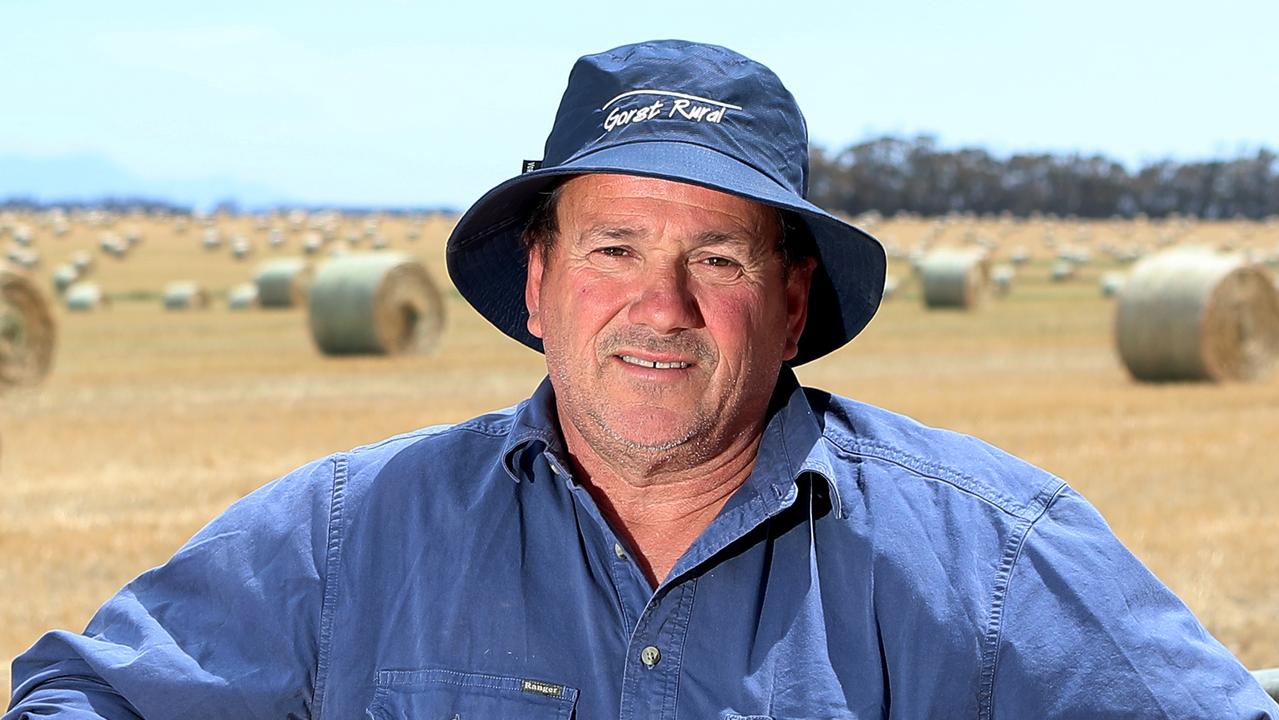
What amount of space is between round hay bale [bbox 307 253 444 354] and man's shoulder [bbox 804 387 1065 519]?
1854 cm

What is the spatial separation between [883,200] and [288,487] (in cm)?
11289

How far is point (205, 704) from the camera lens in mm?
2586

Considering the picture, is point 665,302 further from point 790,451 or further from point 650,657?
point 650,657

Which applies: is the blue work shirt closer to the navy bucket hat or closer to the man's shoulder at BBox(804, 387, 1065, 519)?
the man's shoulder at BBox(804, 387, 1065, 519)

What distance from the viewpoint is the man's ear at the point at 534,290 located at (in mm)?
3055

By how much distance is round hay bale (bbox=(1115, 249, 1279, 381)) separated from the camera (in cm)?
1748

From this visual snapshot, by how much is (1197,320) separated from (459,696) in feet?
52.3

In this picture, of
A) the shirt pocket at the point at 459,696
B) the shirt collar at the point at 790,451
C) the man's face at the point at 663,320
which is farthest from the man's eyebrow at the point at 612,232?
the shirt pocket at the point at 459,696

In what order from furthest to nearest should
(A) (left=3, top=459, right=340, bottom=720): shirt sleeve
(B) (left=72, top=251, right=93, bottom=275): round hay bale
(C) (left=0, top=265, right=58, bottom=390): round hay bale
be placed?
(B) (left=72, top=251, right=93, bottom=275): round hay bale
(C) (left=0, top=265, right=58, bottom=390): round hay bale
(A) (left=3, top=459, right=340, bottom=720): shirt sleeve

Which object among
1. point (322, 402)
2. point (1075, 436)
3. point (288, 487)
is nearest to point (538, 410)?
point (288, 487)

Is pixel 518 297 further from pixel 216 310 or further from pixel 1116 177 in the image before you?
pixel 1116 177

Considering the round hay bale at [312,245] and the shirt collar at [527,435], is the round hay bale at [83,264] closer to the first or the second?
the round hay bale at [312,245]

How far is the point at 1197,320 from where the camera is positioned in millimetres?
17375

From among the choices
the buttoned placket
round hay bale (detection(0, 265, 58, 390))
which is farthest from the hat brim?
round hay bale (detection(0, 265, 58, 390))
